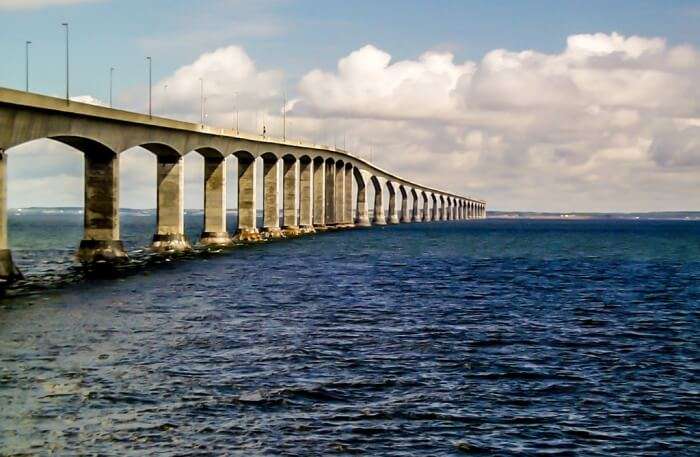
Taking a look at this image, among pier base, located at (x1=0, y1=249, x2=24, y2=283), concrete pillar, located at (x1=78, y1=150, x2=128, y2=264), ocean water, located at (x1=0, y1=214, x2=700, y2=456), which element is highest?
concrete pillar, located at (x1=78, y1=150, x2=128, y2=264)

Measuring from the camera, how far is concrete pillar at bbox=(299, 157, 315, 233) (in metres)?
141

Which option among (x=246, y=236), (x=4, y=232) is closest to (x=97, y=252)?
(x=4, y=232)

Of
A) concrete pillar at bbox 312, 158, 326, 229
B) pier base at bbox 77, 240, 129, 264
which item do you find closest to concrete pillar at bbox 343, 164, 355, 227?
concrete pillar at bbox 312, 158, 326, 229

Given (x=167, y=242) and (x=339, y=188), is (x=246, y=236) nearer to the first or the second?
(x=167, y=242)

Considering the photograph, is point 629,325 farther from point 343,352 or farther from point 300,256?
point 300,256

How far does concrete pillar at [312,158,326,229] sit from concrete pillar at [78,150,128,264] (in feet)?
Answer: 257

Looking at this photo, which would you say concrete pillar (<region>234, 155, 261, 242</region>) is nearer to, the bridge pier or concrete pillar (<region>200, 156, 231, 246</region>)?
concrete pillar (<region>200, 156, 231, 246</region>)

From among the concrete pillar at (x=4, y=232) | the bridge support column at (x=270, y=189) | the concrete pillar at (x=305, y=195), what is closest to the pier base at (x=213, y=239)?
the bridge support column at (x=270, y=189)

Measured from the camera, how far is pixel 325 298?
160 ft

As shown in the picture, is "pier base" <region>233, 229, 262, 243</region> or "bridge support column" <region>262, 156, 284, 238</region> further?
"bridge support column" <region>262, 156, 284, 238</region>

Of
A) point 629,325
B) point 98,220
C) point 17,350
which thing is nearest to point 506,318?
point 629,325

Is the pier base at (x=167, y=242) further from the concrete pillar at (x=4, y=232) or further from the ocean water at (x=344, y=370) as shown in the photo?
the concrete pillar at (x=4, y=232)

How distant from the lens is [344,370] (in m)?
27.4

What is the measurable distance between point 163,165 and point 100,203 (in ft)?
52.3
